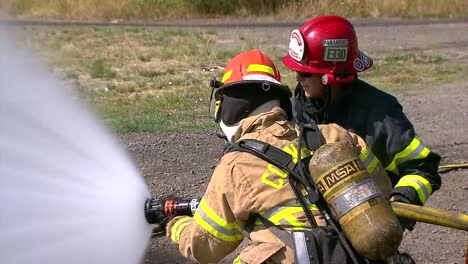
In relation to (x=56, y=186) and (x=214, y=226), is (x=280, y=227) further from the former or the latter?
(x=56, y=186)

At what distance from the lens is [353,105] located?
12.6 feet

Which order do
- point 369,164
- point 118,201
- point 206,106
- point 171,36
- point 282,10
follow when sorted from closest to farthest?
point 369,164, point 118,201, point 206,106, point 171,36, point 282,10

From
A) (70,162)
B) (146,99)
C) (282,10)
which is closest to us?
(70,162)

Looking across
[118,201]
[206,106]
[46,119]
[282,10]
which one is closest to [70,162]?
[46,119]

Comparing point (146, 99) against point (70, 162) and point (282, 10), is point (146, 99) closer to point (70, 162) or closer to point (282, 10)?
point (70, 162)

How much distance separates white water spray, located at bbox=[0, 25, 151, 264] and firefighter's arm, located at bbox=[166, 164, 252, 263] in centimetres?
79

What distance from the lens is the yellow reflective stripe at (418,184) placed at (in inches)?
144

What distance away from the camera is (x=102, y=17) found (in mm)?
27547

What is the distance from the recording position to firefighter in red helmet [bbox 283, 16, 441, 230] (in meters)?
3.71

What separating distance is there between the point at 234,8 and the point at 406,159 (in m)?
24.3

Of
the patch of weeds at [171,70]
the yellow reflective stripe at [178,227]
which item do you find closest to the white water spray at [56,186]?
the yellow reflective stripe at [178,227]

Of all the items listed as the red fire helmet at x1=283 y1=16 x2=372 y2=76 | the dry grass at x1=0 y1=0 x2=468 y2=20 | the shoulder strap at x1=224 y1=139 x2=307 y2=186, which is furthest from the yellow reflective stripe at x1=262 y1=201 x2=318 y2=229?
the dry grass at x1=0 y1=0 x2=468 y2=20

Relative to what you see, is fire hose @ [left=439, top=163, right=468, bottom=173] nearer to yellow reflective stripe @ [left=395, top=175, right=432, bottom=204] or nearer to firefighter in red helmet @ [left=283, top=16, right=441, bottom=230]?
firefighter in red helmet @ [left=283, top=16, right=441, bottom=230]

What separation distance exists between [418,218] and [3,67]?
3.52 meters
